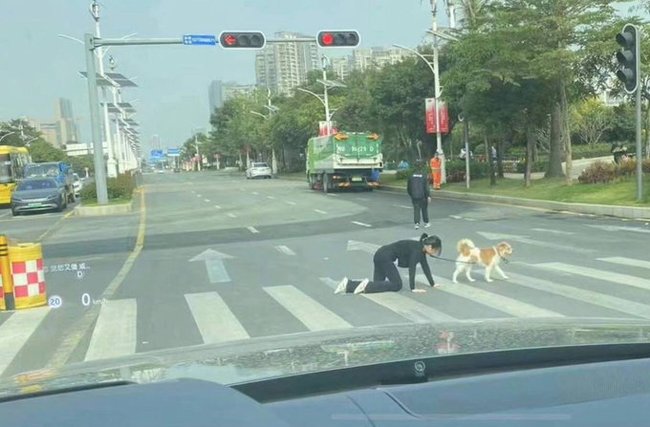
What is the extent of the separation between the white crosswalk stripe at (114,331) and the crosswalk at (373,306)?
0.4 inches

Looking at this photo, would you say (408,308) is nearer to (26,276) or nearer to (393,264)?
(393,264)

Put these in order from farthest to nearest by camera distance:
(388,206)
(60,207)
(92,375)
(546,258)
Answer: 1. (60,207)
2. (388,206)
3. (546,258)
4. (92,375)

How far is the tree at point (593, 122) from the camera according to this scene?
58.2 metres

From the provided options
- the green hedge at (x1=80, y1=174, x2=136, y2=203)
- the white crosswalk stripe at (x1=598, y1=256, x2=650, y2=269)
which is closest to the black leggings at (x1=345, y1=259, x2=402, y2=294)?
the white crosswalk stripe at (x1=598, y1=256, x2=650, y2=269)

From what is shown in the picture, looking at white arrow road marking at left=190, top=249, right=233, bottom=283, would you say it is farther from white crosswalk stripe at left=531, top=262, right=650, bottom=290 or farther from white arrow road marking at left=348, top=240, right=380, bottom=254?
white crosswalk stripe at left=531, top=262, right=650, bottom=290

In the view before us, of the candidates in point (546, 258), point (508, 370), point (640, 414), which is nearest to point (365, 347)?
point (508, 370)

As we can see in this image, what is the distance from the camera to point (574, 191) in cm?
2386

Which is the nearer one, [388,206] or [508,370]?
[508,370]

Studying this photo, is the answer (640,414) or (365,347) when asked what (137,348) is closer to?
(365,347)

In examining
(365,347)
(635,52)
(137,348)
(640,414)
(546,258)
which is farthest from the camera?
(635,52)

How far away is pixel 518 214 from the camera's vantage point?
2128cm

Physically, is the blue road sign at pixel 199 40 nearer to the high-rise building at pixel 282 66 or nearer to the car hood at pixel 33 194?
the car hood at pixel 33 194

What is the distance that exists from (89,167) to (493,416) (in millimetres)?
128515

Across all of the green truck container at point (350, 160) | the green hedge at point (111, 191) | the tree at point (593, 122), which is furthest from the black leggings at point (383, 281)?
the tree at point (593, 122)
